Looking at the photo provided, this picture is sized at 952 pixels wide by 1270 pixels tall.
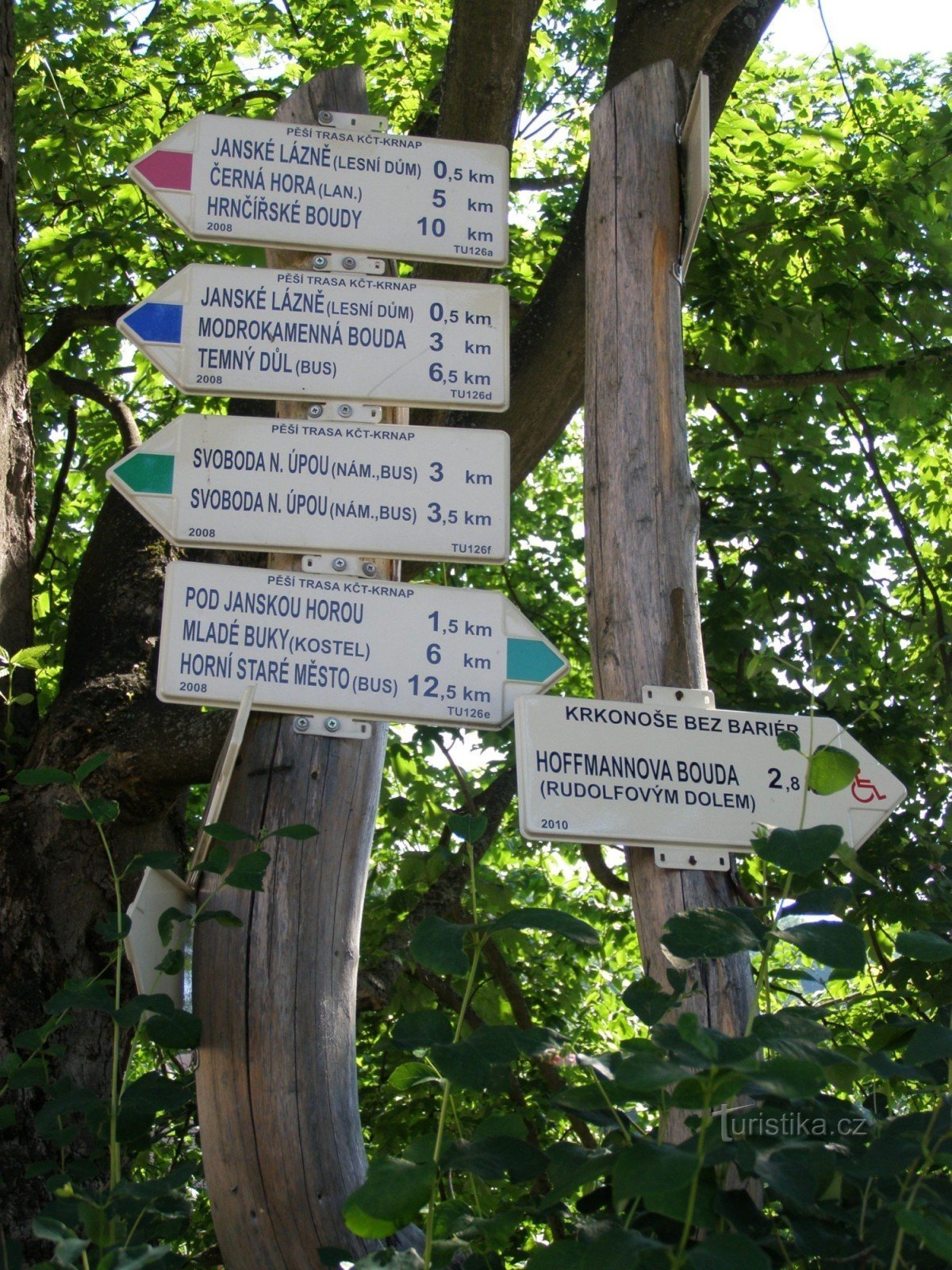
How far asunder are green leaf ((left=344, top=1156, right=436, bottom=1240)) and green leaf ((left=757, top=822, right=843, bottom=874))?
0.56m

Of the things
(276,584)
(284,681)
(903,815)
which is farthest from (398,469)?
(903,815)

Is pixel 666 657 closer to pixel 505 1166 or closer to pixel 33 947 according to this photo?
pixel 505 1166

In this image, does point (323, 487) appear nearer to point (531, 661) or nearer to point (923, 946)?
point (531, 661)

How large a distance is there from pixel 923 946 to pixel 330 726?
1.29 m

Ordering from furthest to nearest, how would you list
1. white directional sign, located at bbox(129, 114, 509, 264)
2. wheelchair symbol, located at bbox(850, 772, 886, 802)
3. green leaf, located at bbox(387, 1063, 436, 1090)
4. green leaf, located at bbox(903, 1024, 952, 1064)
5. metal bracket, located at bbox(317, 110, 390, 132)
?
metal bracket, located at bbox(317, 110, 390, 132) → white directional sign, located at bbox(129, 114, 509, 264) → wheelchair symbol, located at bbox(850, 772, 886, 802) → green leaf, located at bbox(387, 1063, 436, 1090) → green leaf, located at bbox(903, 1024, 952, 1064)

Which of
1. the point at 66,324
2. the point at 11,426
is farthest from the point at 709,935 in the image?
the point at 66,324

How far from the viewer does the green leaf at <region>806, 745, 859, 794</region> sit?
1.92m

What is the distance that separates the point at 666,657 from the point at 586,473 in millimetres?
484

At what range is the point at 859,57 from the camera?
7.25m

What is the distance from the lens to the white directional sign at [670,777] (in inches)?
86.4

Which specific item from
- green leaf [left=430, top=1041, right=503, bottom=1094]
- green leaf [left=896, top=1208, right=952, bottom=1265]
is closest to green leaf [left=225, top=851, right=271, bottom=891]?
green leaf [left=430, top=1041, right=503, bottom=1094]

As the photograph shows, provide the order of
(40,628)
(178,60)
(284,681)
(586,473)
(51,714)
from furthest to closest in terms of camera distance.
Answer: (178,60) < (40,628) < (51,714) < (586,473) < (284,681)

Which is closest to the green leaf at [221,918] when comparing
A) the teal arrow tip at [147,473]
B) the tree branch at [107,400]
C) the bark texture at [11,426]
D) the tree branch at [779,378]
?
the teal arrow tip at [147,473]

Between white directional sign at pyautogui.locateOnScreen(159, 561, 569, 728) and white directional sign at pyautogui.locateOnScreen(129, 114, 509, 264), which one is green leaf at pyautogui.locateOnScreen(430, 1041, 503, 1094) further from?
white directional sign at pyautogui.locateOnScreen(129, 114, 509, 264)
